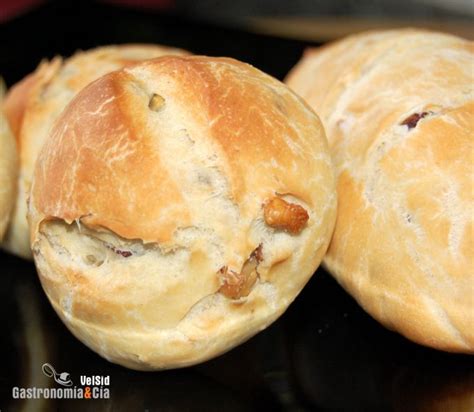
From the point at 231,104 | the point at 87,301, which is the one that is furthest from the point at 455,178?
the point at 87,301

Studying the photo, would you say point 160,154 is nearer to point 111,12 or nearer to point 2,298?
point 2,298

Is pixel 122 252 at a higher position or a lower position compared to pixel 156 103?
lower

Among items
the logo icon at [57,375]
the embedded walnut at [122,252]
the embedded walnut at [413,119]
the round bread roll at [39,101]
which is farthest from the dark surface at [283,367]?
the embedded walnut at [413,119]

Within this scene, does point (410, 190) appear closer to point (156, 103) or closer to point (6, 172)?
point (156, 103)

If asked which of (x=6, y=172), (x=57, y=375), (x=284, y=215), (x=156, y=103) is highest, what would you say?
(x=156, y=103)

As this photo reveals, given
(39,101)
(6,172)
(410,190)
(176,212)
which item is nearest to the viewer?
(176,212)

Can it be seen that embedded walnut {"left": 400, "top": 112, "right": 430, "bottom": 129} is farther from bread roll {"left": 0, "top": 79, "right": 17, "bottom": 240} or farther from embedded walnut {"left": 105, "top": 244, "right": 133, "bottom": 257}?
bread roll {"left": 0, "top": 79, "right": 17, "bottom": 240}

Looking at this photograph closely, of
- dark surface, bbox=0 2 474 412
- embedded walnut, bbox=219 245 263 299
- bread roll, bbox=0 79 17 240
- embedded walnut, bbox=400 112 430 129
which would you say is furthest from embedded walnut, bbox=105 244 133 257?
embedded walnut, bbox=400 112 430 129

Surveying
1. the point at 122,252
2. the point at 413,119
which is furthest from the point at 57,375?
the point at 413,119
